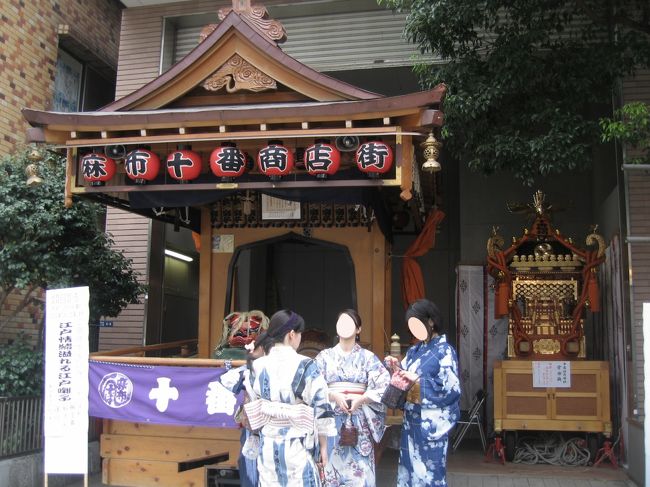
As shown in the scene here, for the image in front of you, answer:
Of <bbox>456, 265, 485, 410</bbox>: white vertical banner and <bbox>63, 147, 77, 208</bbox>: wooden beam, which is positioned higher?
<bbox>63, 147, 77, 208</bbox>: wooden beam

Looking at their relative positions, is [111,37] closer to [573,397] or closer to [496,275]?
[496,275]

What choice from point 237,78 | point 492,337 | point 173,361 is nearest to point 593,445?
point 492,337

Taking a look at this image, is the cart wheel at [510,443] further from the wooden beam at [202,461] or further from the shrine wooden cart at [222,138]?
the wooden beam at [202,461]

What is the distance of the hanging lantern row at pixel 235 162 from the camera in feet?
22.5

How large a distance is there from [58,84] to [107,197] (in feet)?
15.3

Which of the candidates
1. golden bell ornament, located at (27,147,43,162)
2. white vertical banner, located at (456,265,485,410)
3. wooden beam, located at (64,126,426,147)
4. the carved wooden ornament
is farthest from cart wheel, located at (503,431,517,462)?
golden bell ornament, located at (27,147,43,162)

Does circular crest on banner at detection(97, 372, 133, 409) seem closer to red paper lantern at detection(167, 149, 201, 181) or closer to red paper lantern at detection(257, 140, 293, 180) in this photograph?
red paper lantern at detection(167, 149, 201, 181)

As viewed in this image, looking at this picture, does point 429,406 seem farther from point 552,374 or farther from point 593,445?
point 593,445

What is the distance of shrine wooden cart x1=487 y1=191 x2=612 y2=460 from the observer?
8641mm

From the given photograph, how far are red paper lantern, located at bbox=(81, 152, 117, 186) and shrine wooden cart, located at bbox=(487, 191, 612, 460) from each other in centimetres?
549

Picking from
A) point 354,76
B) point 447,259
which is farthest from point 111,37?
point 447,259

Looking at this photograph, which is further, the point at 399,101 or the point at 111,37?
the point at 111,37

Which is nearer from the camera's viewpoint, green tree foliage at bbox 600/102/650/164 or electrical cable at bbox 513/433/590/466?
green tree foliage at bbox 600/102/650/164

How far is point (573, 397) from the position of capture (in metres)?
8.66
